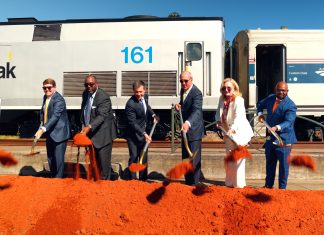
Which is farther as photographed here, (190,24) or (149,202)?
(190,24)

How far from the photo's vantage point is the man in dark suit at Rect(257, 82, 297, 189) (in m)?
5.22

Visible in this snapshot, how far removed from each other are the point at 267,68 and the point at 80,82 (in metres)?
6.01

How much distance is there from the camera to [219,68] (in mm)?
10914

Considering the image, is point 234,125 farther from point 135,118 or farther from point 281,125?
point 135,118

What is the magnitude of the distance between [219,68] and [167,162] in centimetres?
468

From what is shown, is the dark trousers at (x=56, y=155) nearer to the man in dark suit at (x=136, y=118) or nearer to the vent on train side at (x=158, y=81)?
the man in dark suit at (x=136, y=118)

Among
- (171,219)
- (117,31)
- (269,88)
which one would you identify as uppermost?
(117,31)

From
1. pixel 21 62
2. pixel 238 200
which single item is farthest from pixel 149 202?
pixel 21 62

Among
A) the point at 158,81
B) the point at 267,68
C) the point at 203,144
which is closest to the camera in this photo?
the point at 203,144

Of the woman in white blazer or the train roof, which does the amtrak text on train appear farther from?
the woman in white blazer

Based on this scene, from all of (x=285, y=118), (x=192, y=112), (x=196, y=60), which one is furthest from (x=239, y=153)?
(x=196, y=60)

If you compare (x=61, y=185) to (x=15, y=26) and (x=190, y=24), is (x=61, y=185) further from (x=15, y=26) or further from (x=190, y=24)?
(x=15, y=26)

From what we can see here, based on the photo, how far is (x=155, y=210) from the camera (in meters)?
4.02

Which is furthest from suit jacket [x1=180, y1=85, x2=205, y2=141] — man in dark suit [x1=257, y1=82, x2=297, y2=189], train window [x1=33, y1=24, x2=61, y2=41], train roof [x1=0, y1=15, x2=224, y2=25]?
train window [x1=33, y1=24, x2=61, y2=41]
